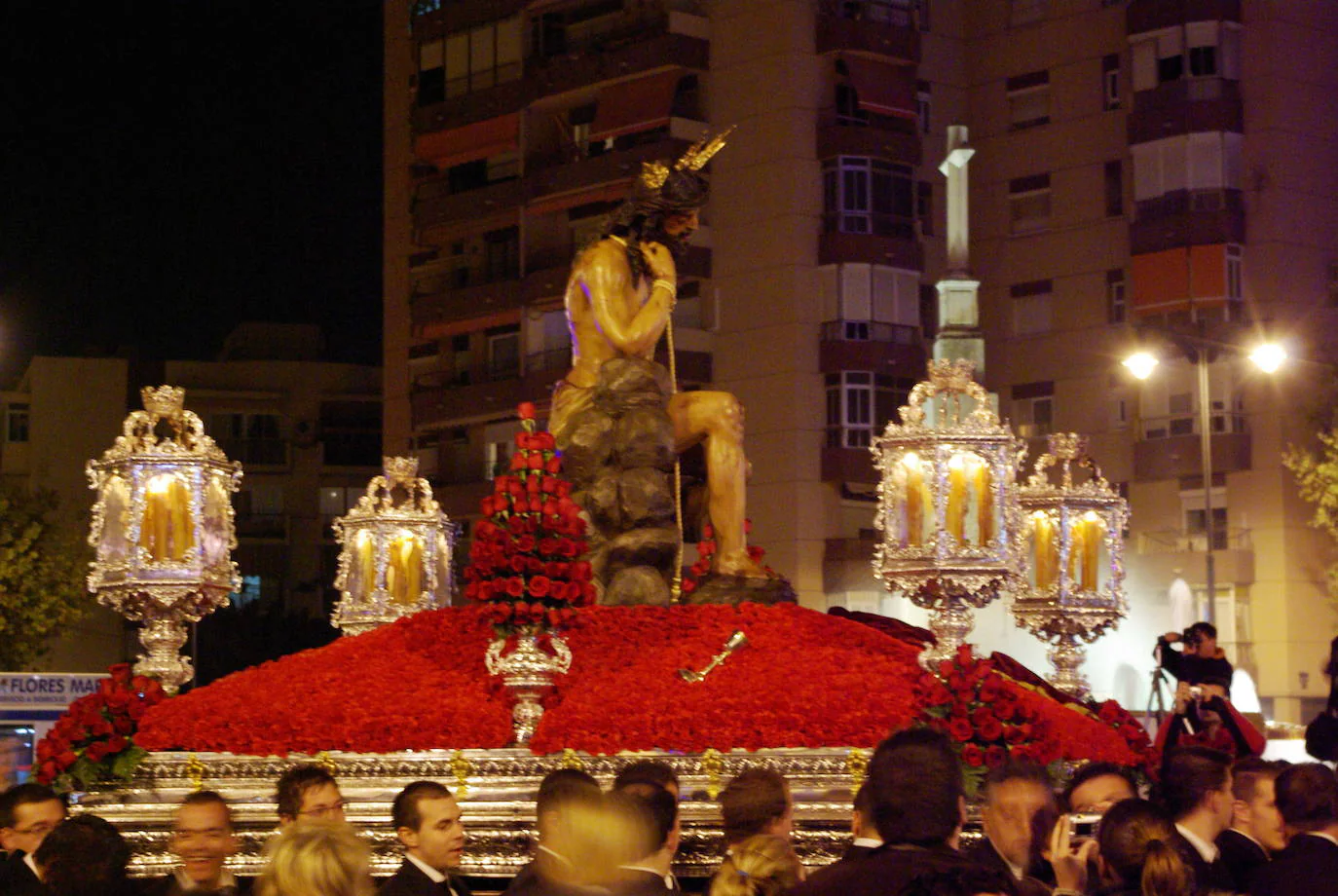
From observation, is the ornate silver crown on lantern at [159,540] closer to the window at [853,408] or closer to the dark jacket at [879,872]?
the dark jacket at [879,872]

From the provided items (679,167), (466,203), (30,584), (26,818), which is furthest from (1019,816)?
(466,203)

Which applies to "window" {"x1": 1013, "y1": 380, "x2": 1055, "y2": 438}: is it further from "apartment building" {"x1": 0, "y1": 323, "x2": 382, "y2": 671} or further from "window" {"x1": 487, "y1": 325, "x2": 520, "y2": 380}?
"apartment building" {"x1": 0, "y1": 323, "x2": 382, "y2": 671}

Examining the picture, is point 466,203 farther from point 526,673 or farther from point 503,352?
point 526,673

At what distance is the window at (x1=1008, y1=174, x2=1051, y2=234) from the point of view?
42.5 m

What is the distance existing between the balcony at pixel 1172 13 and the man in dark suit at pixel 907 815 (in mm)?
36764

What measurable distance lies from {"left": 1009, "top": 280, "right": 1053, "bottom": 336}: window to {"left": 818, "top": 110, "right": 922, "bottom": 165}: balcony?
139 inches

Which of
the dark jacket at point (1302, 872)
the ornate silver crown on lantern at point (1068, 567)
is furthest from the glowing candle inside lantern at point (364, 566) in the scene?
the dark jacket at point (1302, 872)

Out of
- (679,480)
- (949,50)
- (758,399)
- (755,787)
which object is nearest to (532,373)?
(758,399)

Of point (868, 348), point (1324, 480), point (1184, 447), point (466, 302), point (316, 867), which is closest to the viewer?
point (316, 867)

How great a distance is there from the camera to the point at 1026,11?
141ft

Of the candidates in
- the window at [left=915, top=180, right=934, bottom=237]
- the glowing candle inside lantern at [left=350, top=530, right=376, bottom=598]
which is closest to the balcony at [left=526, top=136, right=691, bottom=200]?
the window at [left=915, top=180, right=934, bottom=237]

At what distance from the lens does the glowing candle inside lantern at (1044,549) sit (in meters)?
18.6

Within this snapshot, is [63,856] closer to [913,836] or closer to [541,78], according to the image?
[913,836]

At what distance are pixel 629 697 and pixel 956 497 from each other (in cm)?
289
